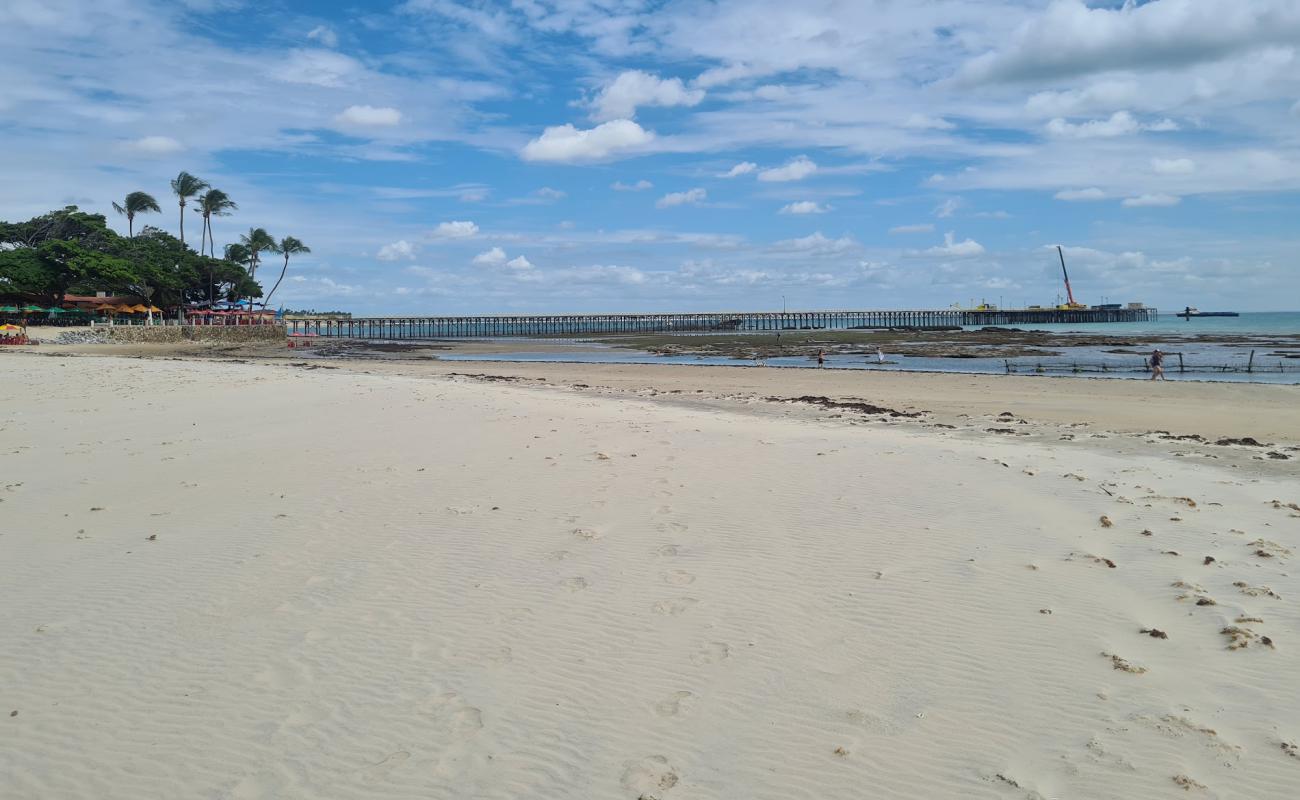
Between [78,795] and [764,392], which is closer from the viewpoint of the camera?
[78,795]

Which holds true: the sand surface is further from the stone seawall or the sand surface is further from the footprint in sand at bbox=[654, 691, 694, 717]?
the stone seawall

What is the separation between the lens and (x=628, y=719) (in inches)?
158

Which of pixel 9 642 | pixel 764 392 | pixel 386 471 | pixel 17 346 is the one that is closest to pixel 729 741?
pixel 9 642

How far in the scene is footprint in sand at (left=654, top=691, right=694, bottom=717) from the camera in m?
4.06

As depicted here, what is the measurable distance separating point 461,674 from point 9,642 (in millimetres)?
2746

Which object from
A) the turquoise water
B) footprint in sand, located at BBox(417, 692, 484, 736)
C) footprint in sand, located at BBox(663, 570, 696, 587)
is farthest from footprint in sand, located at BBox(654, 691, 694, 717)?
the turquoise water

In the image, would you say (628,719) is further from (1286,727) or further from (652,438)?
(652,438)

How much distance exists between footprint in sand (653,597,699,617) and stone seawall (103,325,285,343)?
55.1 m

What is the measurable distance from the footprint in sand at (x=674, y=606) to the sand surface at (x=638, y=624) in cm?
3

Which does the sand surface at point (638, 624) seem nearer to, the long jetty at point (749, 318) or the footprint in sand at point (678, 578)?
the footprint in sand at point (678, 578)

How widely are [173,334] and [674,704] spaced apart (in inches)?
2423

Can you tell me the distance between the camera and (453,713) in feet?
13.2

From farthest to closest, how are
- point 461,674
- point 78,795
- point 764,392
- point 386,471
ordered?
point 764,392
point 386,471
point 461,674
point 78,795

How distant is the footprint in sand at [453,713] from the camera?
12.7 feet
